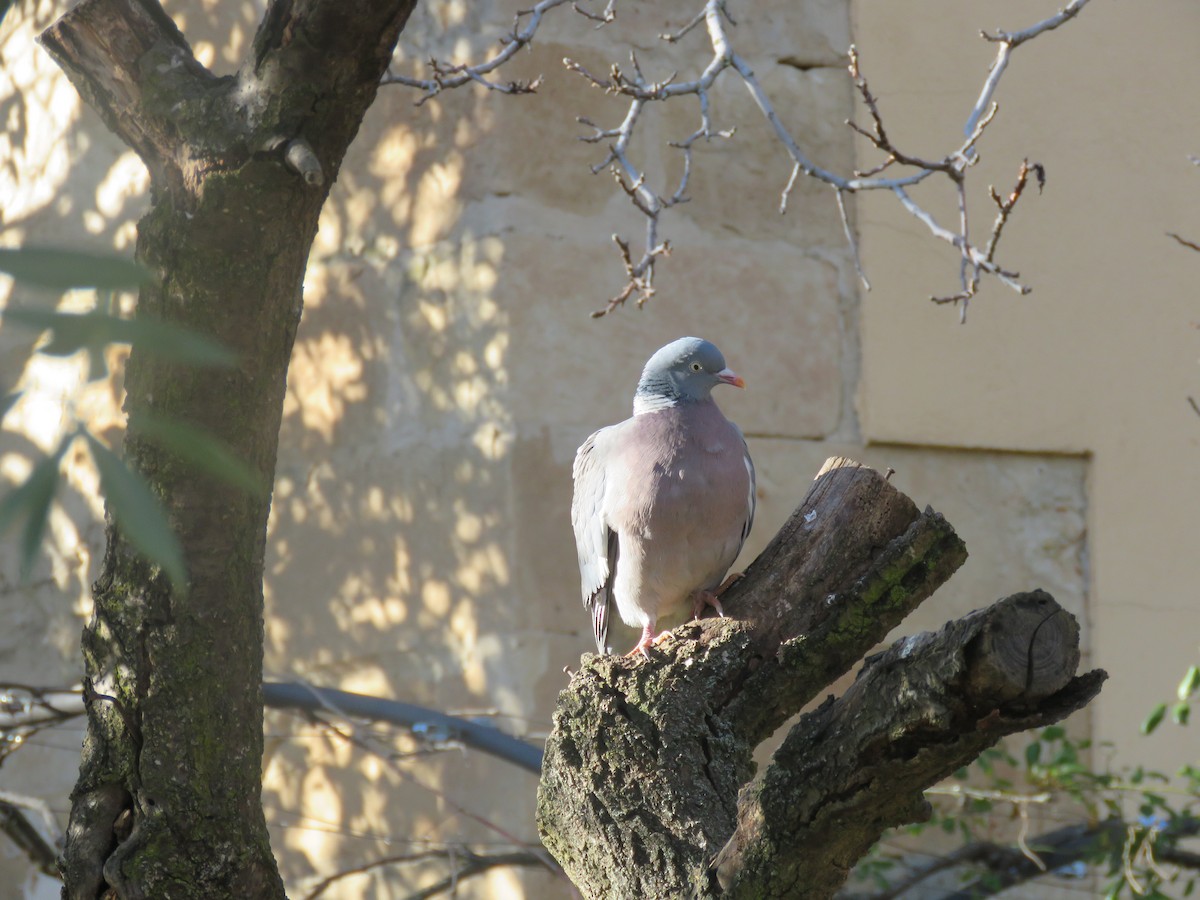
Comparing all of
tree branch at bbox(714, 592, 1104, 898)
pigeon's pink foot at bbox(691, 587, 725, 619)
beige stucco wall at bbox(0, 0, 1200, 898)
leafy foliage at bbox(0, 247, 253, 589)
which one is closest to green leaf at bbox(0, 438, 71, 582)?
leafy foliage at bbox(0, 247, 253, 589)

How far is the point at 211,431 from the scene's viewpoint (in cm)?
242

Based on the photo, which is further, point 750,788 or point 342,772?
point 342,772

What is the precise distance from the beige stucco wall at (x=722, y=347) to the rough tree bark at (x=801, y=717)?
1.73 m

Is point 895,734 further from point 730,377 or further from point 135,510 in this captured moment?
point 730,377

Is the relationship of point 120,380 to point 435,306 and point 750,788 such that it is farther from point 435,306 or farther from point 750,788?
point 750,788

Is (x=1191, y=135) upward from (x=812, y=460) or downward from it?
upward

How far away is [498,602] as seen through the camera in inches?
168

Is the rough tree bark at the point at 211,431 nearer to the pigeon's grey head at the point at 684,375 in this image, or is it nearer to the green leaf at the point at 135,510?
the pigeon's grey head at the point at 684,375

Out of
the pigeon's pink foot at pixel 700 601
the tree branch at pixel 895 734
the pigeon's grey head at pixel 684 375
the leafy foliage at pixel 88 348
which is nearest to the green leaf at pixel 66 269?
the leafy foliage at pixel 88 348

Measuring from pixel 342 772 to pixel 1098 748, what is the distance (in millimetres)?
2500

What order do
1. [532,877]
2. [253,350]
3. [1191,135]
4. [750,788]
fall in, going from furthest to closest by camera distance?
[1191,135], [532,877], [253,350], [750,788]

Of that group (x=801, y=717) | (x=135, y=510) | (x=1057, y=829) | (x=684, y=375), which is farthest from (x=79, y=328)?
(x=1057, y=829)

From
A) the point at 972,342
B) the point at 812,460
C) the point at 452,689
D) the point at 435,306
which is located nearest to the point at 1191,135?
the point at 972,342

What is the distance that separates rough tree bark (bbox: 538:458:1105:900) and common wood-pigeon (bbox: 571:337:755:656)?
54cm
